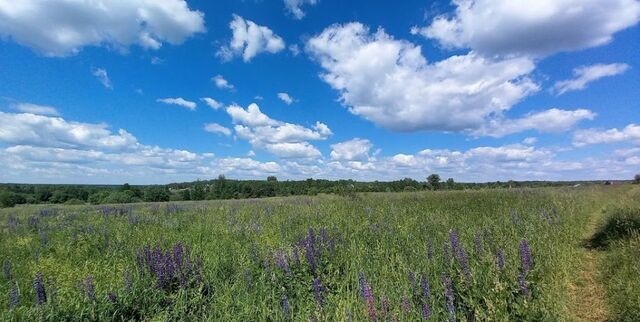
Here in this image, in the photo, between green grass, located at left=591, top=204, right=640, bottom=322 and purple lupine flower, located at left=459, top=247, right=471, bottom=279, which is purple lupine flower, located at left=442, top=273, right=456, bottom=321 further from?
green grass, located at left=591, top=204, right=640, bottom=322

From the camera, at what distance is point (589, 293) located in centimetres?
582

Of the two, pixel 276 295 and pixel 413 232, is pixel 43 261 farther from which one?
pixel 413 232

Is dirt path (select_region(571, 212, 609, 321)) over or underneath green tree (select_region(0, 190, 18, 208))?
underneath

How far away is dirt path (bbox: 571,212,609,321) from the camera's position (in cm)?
499

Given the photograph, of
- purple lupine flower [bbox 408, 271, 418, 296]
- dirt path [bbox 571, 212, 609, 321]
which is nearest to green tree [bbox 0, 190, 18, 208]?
purple lupine flower [bbox 408, 271, 418, 296]

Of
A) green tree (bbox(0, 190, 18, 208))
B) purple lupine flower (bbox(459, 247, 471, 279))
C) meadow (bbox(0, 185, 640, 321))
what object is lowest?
meadow (bbox(0, 185, 640, 321))

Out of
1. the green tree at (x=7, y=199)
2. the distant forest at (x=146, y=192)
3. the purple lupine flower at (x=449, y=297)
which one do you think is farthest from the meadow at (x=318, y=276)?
the green tree at (x=7, y=199)

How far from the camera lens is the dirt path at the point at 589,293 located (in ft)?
16.4

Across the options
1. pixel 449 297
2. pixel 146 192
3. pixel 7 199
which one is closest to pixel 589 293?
pixel 449 297

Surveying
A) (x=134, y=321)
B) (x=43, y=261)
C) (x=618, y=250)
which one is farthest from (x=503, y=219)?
(x=43, y=261)

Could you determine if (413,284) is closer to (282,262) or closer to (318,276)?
(318,276)

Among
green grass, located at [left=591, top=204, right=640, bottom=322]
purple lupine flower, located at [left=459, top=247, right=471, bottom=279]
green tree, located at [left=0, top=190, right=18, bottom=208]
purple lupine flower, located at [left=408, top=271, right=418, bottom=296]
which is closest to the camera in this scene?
purple lupine flower, located at [left=408, top=271, right=418, bottom=296]

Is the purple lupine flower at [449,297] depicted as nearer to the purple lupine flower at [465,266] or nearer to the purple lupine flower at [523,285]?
the purple lupine flower at [465,266]

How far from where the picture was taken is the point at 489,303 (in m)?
4.04
